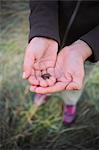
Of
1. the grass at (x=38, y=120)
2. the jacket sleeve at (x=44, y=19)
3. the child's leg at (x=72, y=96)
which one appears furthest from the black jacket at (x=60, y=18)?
the grass at (x=38, y=120)

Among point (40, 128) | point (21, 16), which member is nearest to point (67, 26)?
point (40, 128)

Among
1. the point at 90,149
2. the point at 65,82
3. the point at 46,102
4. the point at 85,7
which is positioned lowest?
the point at 90,149

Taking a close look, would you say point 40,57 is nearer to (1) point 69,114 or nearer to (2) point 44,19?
(2) point 44,19

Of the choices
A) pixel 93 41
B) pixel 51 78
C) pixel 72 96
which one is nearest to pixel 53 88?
pixel 51 78

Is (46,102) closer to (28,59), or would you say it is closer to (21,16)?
(21,16)

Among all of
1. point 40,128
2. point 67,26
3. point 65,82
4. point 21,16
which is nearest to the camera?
point 65,82

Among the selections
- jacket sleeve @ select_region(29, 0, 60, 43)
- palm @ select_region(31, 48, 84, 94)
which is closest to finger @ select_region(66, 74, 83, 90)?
palm @ select_region(31, 48, 84, 94)

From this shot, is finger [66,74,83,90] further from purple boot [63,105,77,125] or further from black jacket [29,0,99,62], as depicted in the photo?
purple boot [63,105,77,125]
